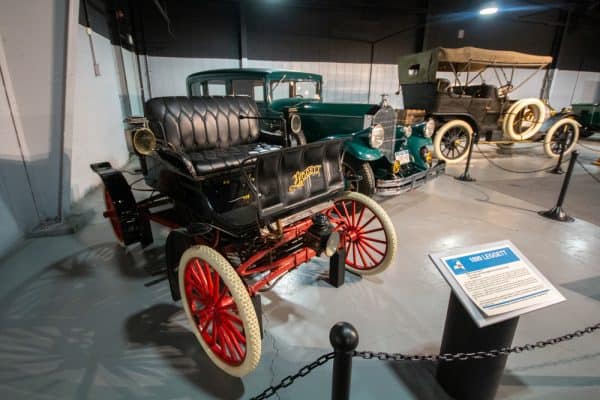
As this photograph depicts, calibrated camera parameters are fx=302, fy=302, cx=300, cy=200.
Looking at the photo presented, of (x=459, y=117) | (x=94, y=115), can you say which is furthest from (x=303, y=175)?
(x=459, y=117)

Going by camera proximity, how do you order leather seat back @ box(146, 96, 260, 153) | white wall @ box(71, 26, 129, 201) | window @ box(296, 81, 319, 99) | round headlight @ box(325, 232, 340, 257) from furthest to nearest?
1. window @ box(296, 81, 319, 99)
2. white wall @ box(71, 26, 129, 201)
3. leather seat back @ box(146, 96, 260, 153)
4. round headlight @ box(325, 232, 340, 257)

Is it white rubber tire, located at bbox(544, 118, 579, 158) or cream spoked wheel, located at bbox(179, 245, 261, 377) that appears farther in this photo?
white rubber tire, located at bbox(544, 118, 579, 158)

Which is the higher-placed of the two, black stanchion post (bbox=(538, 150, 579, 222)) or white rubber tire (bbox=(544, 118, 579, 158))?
white rubber tire (bbox=(544, 118, 579, 158))

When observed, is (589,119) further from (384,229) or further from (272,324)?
(272,324)

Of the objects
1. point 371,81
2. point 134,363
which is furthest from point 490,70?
point 134,363

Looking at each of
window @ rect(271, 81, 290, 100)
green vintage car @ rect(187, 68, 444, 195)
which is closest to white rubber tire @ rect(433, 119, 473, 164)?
green vintage car @ rect(187, 68, 444, 195)

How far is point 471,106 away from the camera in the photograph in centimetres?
615

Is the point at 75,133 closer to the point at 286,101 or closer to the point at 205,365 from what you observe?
the point at 286,101

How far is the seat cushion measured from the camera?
92.7 inches

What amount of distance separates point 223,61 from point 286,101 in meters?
5.24

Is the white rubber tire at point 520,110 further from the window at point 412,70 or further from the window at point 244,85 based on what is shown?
the window at point 244,85

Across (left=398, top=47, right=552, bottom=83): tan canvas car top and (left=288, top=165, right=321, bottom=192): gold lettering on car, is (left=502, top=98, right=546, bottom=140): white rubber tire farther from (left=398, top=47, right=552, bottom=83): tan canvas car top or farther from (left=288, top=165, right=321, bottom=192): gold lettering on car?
(left=288, top=165, right=321, bottom=192): gold lettering on car

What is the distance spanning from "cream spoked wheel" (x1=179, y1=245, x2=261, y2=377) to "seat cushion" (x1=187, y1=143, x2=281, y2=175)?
774 mm

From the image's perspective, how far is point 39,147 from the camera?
2.96m
